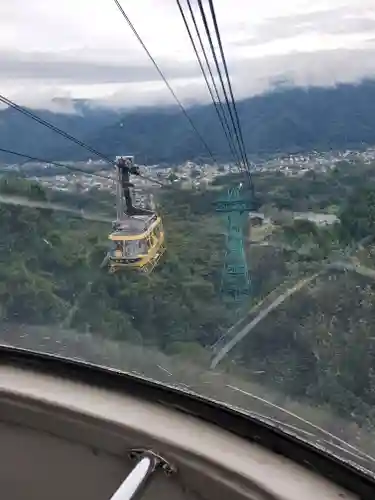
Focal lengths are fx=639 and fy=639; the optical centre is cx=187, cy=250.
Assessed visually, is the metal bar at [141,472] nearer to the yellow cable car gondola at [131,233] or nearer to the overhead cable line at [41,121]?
the yellow cable car gondola at [131,233]

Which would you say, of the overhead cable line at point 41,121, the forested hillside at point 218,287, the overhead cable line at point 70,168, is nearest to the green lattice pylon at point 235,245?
the forested hillside at point 218,287

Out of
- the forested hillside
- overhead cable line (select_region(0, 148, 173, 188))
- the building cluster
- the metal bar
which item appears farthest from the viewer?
overhead cable line (select_region(0, 148, 173, 188))

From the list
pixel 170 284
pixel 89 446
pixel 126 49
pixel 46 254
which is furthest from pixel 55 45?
pixel 89 446

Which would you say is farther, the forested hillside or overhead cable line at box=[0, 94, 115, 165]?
overhead cable line at box=[0, 94, 115, 165]

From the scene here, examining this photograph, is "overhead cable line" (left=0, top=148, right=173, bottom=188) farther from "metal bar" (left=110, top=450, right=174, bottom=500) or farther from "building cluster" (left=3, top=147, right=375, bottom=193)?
"metal bar" (left=110, top=450, right=174, bottom=500)

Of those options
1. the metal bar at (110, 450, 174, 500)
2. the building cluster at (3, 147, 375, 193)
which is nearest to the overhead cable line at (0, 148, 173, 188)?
the building cluster at (3, 147, 375, 193)

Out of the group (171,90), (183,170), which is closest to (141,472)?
(183,170)

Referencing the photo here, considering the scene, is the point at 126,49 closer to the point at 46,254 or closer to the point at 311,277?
the point at 46,254
